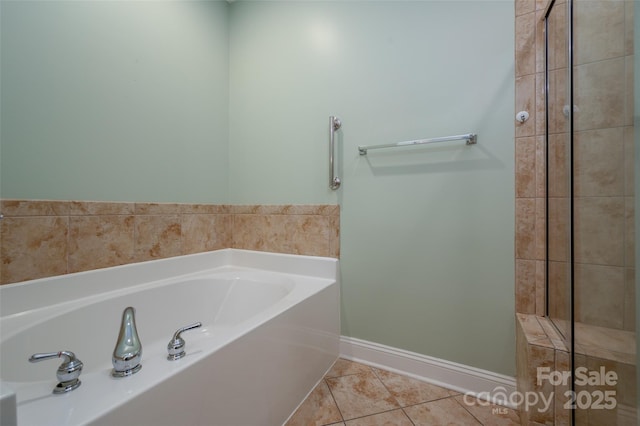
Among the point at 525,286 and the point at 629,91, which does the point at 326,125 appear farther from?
the point at 525,286

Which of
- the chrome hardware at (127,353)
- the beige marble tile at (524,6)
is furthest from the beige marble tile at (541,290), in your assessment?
the chrome hardware at (127,353)

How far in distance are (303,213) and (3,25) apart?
55.9 inches

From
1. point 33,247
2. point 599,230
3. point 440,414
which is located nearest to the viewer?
point 599,230

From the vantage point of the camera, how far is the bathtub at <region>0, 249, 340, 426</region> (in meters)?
0.56

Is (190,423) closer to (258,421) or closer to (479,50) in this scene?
(258,421)

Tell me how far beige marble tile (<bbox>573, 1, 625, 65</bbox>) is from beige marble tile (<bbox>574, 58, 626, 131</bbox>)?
0.03 m

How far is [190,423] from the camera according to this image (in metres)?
0.62

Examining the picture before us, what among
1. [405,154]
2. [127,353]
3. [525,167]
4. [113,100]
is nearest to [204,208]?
[113,100]

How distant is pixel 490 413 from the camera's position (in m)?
1.06

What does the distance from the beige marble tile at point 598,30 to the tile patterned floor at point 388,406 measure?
1.43m

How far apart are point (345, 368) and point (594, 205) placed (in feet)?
4.29

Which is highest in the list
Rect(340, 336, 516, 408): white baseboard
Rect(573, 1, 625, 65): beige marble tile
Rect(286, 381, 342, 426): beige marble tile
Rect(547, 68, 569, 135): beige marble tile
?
Rect(573, 1, 625, 65): beige marble tile

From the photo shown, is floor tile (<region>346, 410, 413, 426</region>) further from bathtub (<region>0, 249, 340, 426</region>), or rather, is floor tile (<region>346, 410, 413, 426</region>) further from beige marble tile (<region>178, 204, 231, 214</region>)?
beige marble tile (<region>178, 204, 231, 214</region>)
